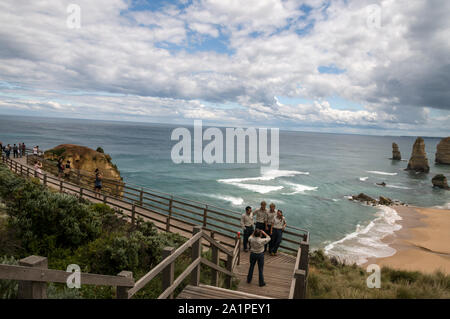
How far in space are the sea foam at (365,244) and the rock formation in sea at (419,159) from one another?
5104 cm

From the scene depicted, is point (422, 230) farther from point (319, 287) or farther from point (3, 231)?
point (3, 231)

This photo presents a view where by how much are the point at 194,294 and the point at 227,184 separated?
37.7m

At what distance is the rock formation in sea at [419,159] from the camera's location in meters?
68.9

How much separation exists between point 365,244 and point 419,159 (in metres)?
62.2

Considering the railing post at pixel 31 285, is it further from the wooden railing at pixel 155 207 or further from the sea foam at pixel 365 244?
the sea foam at pixel 365 244

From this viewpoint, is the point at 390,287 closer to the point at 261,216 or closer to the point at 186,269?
the point at 261,216

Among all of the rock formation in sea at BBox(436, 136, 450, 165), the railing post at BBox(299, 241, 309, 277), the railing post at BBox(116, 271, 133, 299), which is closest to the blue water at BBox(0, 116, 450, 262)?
the railing post at BBox(299, 241, 309, 277)

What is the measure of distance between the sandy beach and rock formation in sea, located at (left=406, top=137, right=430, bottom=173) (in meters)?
42.3

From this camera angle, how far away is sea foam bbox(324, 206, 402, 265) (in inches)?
734

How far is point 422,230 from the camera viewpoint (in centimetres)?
2558

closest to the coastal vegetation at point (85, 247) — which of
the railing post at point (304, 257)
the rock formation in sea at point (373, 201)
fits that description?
the railing post at point (304, 257)

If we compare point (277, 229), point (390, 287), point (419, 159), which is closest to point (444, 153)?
point (419, 159)

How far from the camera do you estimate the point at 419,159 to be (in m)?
69.8
